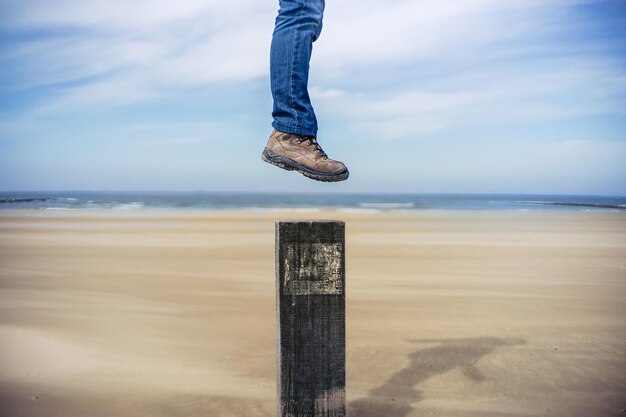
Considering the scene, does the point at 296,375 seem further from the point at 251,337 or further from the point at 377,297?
the point at 377,297

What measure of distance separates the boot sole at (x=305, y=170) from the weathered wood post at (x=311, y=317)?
0.33 meters

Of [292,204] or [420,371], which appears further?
[292,204]

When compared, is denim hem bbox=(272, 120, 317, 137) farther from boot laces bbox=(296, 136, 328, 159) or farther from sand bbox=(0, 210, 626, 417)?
sand bbox=(0, 210, 626, 417)

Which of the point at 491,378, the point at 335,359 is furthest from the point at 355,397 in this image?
the point at 335,359

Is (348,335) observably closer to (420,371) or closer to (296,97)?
(420,371)

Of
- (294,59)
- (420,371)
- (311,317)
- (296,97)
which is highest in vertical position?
(294,59)

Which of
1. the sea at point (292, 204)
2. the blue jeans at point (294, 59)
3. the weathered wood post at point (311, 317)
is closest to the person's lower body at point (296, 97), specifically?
the blue jeans at point (294, 59)

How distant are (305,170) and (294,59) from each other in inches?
18.6

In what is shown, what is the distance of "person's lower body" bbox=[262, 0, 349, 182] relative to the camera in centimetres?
259

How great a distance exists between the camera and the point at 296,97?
104 inches

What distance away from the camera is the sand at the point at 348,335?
4027mm

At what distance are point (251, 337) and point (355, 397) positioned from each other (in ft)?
5.46

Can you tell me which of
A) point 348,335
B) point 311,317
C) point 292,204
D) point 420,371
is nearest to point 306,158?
point 311,317

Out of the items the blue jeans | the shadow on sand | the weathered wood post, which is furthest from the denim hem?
the shadow on sand
